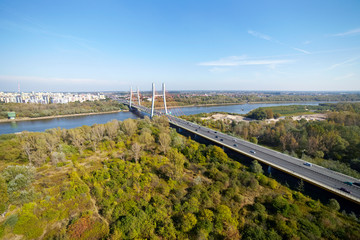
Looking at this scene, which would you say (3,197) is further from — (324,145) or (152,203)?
(324,145)

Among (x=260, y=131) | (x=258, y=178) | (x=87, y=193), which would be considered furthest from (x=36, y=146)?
(x=260, y=131)

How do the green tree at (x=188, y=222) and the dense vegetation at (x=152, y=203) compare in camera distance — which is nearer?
the dense vegetation at (x=152, y=203)

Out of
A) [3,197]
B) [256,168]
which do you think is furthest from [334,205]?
[3,197]

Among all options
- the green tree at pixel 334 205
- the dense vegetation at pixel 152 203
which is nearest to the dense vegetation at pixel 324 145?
the green tree at pixel 334 205

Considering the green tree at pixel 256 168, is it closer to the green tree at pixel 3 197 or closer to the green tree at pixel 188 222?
the green tree at pixel 188 222

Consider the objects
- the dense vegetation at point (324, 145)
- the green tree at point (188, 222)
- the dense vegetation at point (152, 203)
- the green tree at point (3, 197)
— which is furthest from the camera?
the dense vegetation at point (324, 145)

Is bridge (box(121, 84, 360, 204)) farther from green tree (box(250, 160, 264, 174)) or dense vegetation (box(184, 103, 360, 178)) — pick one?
dense vegetation (box(184, 103, 360, 178))

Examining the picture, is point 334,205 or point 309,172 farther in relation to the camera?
point 309,172

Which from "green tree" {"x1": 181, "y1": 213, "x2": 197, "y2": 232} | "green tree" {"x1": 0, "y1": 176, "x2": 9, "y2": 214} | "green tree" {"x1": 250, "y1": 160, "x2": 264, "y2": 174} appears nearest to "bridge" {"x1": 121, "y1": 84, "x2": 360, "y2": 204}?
"green tree" {"x1": 250, "y1": 160, "x2": 264, "y2": 174}
